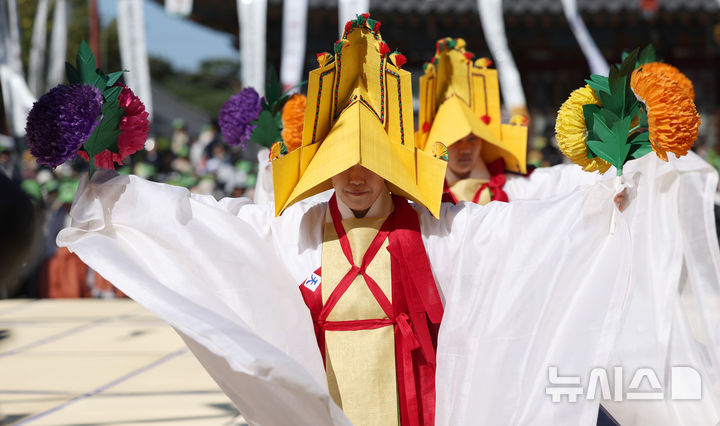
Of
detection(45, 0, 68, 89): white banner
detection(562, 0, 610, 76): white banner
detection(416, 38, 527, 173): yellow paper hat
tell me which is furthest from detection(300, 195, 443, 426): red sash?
detection(45, 0, 68, 89): white banner

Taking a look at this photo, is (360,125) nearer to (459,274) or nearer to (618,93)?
(459,274)

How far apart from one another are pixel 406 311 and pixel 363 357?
214 mm

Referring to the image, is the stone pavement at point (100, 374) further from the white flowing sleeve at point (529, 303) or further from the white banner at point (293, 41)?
the white banner at point (293, 41)

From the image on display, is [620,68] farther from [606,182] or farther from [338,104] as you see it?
[338,104]

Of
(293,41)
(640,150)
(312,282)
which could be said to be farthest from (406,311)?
(293,41)

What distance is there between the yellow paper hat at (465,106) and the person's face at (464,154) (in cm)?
8

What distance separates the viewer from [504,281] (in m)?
2.71

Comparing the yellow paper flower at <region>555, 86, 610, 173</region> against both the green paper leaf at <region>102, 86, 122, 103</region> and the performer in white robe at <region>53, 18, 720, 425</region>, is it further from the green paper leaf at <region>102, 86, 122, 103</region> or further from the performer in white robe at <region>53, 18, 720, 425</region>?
the green paper leaf at <region>102, 86, 122, 103</region>

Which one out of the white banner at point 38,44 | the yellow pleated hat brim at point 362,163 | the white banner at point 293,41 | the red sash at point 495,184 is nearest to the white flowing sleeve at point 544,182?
the red sash at point 495,184

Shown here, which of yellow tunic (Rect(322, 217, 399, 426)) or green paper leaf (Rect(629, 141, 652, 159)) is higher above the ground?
green paper leaf (Rect(629, 141, 652, 159))

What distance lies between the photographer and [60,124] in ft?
8.05

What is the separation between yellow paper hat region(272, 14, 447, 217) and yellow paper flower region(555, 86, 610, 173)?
0.44 meters

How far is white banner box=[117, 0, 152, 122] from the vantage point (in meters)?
9.62

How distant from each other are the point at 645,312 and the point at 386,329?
1.22 meters
